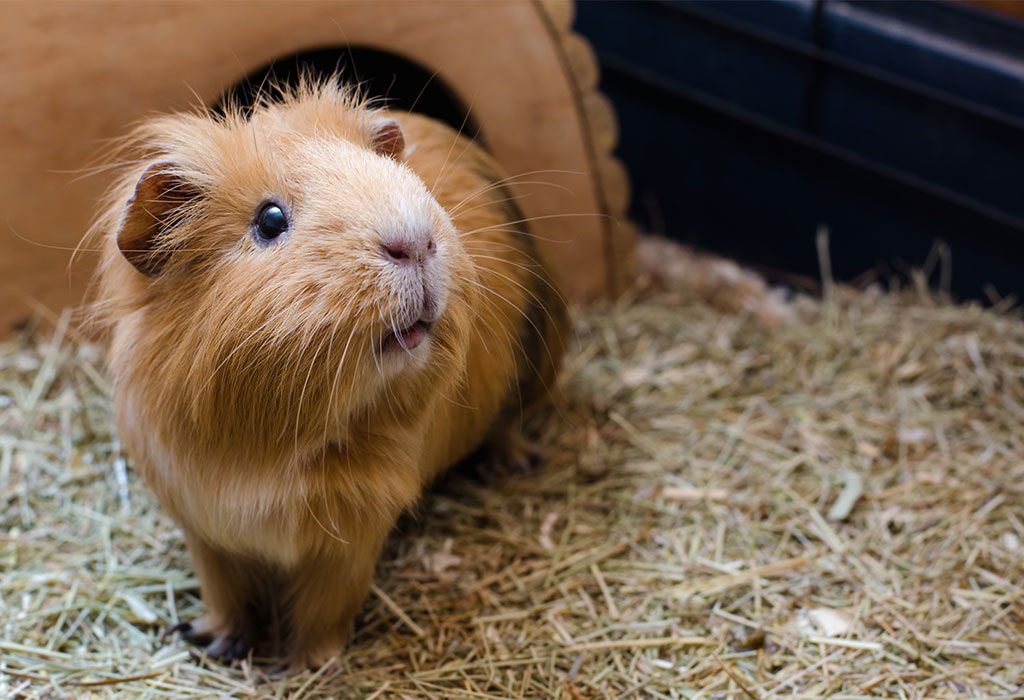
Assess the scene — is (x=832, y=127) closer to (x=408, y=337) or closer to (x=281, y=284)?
(x=408, y=337)

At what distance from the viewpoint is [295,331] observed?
1.94 m

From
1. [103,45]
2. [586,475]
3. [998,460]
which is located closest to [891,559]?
[998,460]

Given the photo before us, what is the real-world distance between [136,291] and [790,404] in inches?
89.3

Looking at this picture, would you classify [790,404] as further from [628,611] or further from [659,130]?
[659,130]

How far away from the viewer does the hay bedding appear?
2.59 m

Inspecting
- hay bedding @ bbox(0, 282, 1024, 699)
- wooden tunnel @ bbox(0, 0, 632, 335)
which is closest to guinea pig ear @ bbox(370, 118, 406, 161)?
wooden tunnel @ bbox(0, 0, 632, 335)

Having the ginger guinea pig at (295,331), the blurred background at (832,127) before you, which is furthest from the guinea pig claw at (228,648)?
the blurred background at (832,127)

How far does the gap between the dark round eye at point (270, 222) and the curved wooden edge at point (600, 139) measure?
5.91 ft

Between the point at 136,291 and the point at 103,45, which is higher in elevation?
the point at 103,45

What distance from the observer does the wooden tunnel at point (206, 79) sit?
3.02 meters

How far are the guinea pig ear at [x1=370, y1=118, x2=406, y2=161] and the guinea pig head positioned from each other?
0.08 m

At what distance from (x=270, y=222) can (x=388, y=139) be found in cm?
45

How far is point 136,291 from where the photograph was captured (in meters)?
2.17

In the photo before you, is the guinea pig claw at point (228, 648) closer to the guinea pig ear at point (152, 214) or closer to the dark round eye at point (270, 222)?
the guinea pig ear at point (152, 214)
